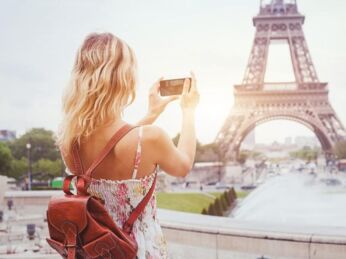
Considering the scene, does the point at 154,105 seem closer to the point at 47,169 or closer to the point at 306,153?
the point at 47,169

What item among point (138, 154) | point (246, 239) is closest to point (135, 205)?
point (138, 154)

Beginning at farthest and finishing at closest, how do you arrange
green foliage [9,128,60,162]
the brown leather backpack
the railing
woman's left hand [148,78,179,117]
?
1. green foliage [9,128,60,162]
2. the railing
3. woman's left hand [148,78,179,117]
4. the brown leather backpack

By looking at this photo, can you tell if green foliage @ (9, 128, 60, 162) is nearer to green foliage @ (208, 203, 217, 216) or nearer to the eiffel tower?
the eiffel tower

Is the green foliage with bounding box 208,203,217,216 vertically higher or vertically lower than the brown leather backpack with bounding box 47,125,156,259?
lower

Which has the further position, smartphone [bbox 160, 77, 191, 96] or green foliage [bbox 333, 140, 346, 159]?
green foliage [bbox 333, 140, 346, 159]

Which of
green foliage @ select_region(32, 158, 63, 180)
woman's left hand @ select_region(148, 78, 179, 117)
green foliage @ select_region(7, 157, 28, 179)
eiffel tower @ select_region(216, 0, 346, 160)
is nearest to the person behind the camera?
woman's left hand @ select_region(148, 78, 179, 117)

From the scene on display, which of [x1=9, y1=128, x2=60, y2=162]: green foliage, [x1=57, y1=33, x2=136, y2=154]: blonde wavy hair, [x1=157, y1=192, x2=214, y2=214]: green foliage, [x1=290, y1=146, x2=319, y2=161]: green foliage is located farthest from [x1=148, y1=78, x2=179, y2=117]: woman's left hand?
[x1=290, y1=146, x2=319, y2=161]: green foliage
